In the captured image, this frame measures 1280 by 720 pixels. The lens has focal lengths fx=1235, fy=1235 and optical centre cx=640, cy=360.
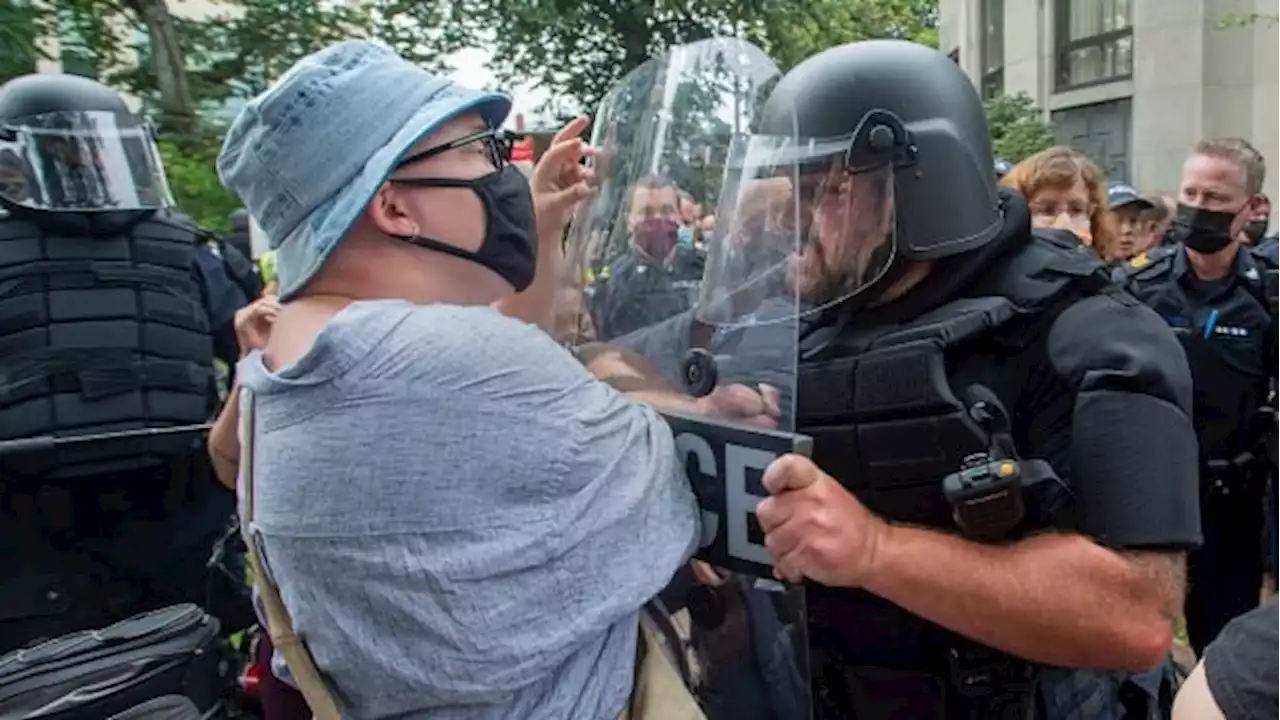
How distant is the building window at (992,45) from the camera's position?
18.0 m

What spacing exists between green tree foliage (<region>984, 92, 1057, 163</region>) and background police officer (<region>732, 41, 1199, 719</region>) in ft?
38.0

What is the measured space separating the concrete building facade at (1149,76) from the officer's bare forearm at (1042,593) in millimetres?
10161

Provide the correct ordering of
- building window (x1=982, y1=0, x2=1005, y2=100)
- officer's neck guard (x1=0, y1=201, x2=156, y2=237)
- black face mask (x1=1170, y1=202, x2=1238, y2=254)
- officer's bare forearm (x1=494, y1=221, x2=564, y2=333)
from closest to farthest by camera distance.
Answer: officer's bare forearm (x1=494, y1=221, x2=564, y2=333)
officer's neck guard (x1=0, y1=201, x2=156, y2=237)
black face mask (x1=1170, y1=202, x2=1238, y2=254)
building window (x1=982, y1=0, x2=1005, y2=100)

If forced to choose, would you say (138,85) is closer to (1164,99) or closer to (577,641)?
(577,641)

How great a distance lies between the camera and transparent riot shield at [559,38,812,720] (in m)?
1.42

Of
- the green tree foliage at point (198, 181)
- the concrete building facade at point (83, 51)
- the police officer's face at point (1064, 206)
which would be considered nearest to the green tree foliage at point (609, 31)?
the concrete building facade at point (83, 51)

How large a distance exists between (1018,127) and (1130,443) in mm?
13342

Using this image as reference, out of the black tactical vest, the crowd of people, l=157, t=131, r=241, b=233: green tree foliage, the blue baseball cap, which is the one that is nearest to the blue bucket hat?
the crowd of people

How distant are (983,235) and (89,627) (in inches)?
97.3

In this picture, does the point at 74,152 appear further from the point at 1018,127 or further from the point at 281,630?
the point at 1018,127

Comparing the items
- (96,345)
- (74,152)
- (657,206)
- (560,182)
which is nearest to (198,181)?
(74,152)

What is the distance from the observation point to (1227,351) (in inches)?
167

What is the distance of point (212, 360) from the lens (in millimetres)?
3318

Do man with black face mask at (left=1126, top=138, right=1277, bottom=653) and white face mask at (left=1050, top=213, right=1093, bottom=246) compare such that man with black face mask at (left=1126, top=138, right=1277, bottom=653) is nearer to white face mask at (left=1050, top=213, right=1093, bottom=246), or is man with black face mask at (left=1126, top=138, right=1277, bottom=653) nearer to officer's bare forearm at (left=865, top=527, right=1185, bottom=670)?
white face mask at (left=1050, top=213, right=1093, bottom=246)
